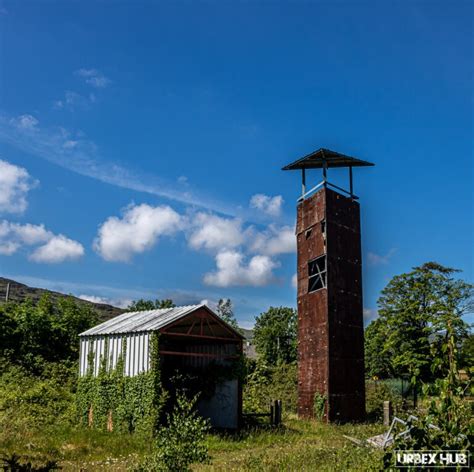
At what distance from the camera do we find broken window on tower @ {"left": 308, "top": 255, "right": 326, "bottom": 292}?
26.0 m

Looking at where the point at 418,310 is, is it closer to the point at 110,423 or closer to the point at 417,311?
the point at 417,311

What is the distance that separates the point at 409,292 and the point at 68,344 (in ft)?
71.3

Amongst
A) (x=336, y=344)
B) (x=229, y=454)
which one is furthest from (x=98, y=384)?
(x=336, y=344)

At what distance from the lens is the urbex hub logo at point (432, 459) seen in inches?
199

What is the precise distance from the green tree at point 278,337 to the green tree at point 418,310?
16367 millimetres

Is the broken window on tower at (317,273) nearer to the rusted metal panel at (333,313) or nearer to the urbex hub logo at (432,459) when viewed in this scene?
the rusted metal panel at (333,313)

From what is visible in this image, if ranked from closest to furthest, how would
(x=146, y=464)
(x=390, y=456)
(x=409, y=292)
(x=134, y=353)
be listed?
(x=390, y=456) < (x=146, y=464) < (x=134, y=353) < (x=409, y=292)

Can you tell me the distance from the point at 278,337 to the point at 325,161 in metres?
29.8

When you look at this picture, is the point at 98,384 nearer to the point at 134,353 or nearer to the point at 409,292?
the point at 134,353

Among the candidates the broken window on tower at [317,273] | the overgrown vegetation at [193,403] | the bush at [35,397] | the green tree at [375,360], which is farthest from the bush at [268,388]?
the green tree at [375,360]

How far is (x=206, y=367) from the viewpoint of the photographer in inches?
928

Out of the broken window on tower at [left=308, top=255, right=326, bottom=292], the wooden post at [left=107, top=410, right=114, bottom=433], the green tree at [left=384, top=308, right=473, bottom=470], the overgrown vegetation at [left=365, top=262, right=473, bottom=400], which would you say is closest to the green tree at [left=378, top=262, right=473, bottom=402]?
the overgrown vegetation at [left=365, top=262, right=473, bottom=400]

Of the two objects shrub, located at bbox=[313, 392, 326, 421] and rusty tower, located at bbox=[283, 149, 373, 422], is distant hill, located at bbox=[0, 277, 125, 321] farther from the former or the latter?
shrub, located at bbox=[313, 392, 326, 421]

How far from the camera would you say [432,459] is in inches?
202
